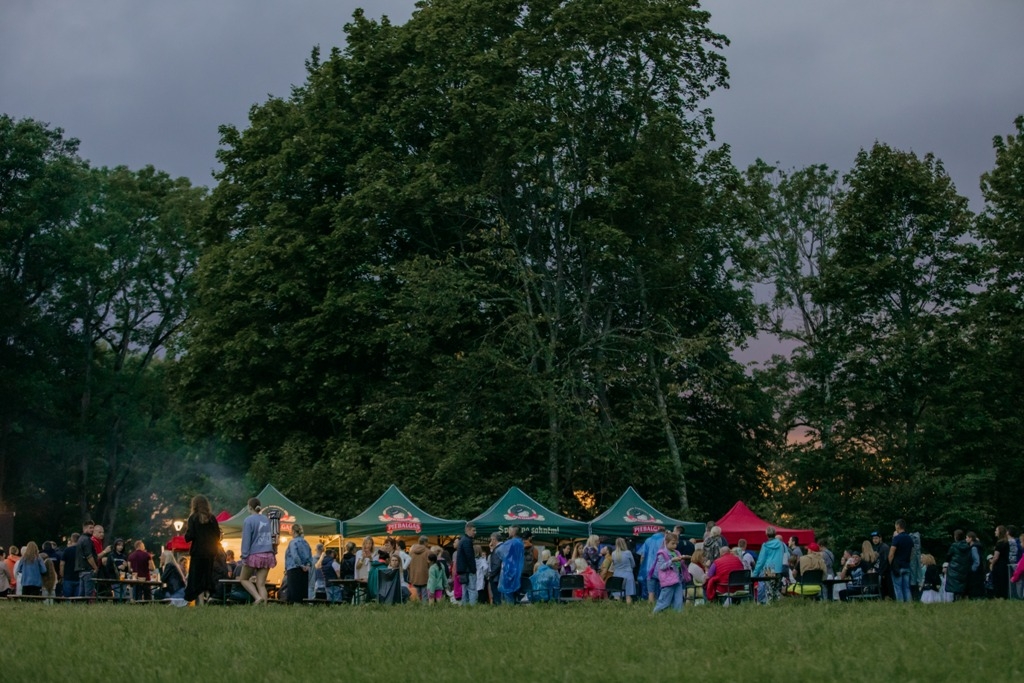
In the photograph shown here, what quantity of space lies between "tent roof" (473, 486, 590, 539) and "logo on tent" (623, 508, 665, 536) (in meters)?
1.16

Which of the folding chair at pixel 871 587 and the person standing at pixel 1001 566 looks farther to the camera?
the person standing at pixel 1001 566

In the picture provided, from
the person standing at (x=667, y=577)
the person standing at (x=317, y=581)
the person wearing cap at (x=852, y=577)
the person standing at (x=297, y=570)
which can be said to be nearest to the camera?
the person standing at (x=667, y=577)

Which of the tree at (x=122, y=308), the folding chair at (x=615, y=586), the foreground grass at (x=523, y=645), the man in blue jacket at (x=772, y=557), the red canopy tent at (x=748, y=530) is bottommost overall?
the foreground grass at (x=523, y=645)

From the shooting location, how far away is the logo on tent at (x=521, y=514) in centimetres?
3181

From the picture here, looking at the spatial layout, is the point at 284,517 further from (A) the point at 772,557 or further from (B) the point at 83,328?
(B) the point at 83,328

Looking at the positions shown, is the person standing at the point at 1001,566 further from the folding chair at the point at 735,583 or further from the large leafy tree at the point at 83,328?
the large leafy tree at the point at 83,328

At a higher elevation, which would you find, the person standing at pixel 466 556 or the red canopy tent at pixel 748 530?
the red canopy tent at pixel 748 530

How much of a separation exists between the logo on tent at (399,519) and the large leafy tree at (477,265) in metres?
6.38

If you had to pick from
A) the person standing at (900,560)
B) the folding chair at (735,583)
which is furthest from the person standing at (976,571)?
the folding chair at (735,583)

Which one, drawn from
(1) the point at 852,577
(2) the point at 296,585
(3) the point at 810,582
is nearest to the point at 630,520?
(1) the point at 852,577

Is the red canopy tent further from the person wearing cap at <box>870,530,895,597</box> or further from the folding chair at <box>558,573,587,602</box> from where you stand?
the person wearing cap at <box>870,530,895,597</box>

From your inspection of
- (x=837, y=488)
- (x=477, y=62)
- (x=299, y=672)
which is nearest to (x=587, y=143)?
(x=477, y=62)

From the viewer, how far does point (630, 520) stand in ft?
109

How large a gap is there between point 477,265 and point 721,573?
18.7m
